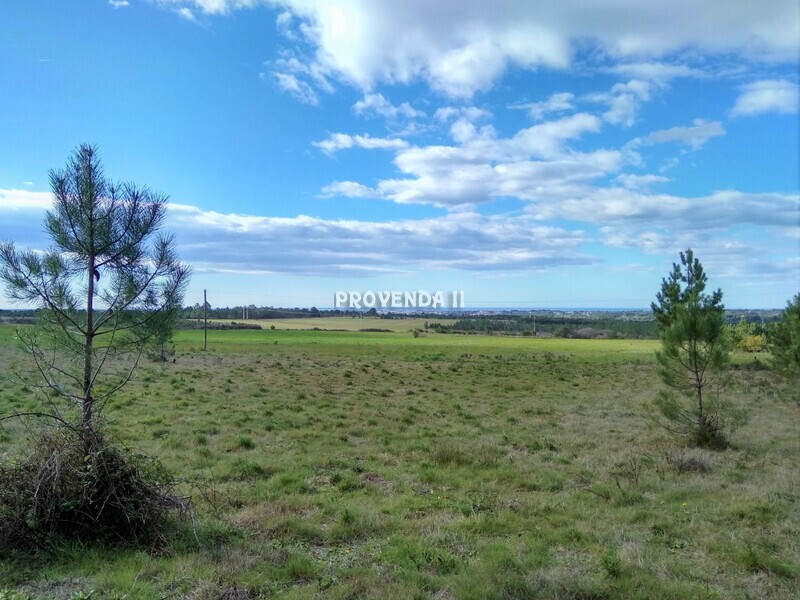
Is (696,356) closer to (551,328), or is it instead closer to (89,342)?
(89,342)

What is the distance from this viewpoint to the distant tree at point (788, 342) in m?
14.5

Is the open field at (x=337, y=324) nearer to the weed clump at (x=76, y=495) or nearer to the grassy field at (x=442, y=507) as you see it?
the grassy field at (x=442, y=507)

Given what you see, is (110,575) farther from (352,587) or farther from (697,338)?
(697,338)

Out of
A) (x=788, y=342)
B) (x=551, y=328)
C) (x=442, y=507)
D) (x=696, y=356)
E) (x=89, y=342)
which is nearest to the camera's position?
(x=89, y=342)

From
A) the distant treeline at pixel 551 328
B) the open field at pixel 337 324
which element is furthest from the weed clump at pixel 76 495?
the distant treeline at pixel 551 328

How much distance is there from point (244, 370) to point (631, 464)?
19.1 meters

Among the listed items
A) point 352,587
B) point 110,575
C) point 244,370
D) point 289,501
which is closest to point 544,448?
point 289,501

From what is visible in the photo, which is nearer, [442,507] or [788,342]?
[442,507]

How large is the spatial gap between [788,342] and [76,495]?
1923 centimetres

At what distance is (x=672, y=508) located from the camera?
6242 millimetres

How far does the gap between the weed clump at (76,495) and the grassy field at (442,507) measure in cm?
26

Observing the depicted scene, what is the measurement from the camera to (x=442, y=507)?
6215 mm

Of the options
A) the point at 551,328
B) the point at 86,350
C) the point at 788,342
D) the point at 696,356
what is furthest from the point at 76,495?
the point at 551,328

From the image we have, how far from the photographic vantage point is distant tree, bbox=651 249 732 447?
9.81m
